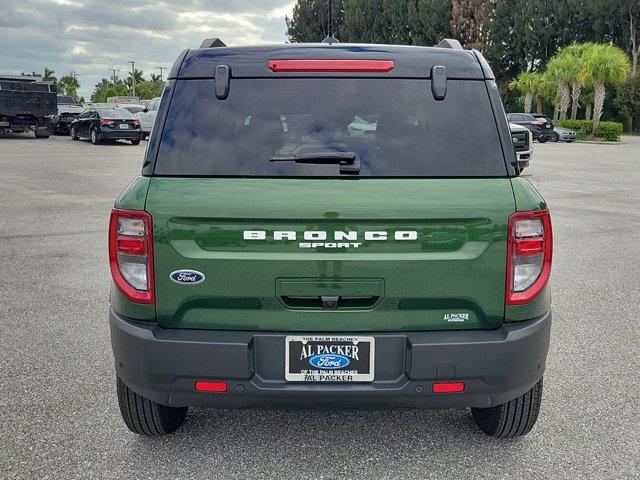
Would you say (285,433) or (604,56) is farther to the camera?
(604,56)

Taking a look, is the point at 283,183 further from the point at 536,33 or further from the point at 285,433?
the point at 536,33

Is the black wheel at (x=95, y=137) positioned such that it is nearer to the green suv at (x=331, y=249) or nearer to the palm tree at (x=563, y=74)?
the green suv at (x=331, y=249)

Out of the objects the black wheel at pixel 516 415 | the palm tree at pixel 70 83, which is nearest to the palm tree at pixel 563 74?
the black wheel at pixel 516 415

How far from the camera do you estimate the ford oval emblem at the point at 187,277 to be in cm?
272

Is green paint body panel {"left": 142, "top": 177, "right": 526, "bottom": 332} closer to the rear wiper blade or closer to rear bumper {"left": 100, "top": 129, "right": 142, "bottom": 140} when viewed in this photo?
the rear wiper blade

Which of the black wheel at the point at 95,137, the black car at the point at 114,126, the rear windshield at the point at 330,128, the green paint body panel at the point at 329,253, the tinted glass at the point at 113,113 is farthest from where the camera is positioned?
the black wheel at the point at 95,137

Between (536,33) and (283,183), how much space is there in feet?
217

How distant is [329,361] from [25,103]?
30333mm

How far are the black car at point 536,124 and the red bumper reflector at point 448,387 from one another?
125ft

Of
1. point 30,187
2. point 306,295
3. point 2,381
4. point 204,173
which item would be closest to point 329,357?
point 306,295

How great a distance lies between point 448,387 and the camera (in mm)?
2760

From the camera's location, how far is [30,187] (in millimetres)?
14430

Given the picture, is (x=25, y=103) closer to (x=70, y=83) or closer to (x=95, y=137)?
(x=95, y=137)

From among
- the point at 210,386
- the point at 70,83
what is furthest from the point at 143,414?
the point at 70,83
